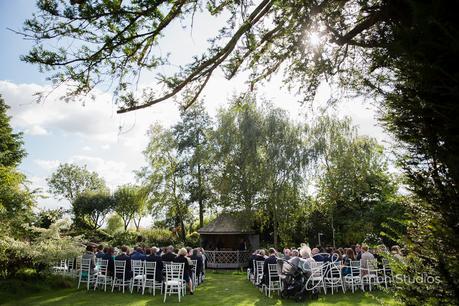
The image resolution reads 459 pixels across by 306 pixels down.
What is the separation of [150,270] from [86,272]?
2.72 m

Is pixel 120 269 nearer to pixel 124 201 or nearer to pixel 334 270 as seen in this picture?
pixel 334 270

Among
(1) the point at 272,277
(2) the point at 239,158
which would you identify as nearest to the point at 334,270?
(1) the point at 272,277

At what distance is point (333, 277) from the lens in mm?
11719

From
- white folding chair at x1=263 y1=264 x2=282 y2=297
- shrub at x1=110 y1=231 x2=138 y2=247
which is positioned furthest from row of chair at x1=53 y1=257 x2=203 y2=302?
shrub at x1=110 y1=231 x2=138 y2=247

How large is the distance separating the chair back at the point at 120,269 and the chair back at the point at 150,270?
2.67ft

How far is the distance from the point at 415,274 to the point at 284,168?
18.6 meters

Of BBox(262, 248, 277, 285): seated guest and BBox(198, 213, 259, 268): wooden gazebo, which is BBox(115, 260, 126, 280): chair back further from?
BBox(198, 213, 259, 268): wooden gazebo

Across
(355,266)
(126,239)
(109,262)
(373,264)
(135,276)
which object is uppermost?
(126,239)

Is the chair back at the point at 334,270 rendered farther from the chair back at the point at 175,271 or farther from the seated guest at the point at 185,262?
the chair back at the point at 175,271

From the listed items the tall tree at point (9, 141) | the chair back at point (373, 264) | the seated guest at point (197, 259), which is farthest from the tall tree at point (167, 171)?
the chair back at point (373, 264)

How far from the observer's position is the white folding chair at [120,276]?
12016mm

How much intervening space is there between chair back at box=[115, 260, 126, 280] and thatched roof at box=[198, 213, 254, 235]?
11.3 meters

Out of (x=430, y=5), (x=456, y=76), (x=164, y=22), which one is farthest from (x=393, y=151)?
(x=164, y=22)

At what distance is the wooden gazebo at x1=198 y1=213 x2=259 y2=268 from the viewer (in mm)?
23078
